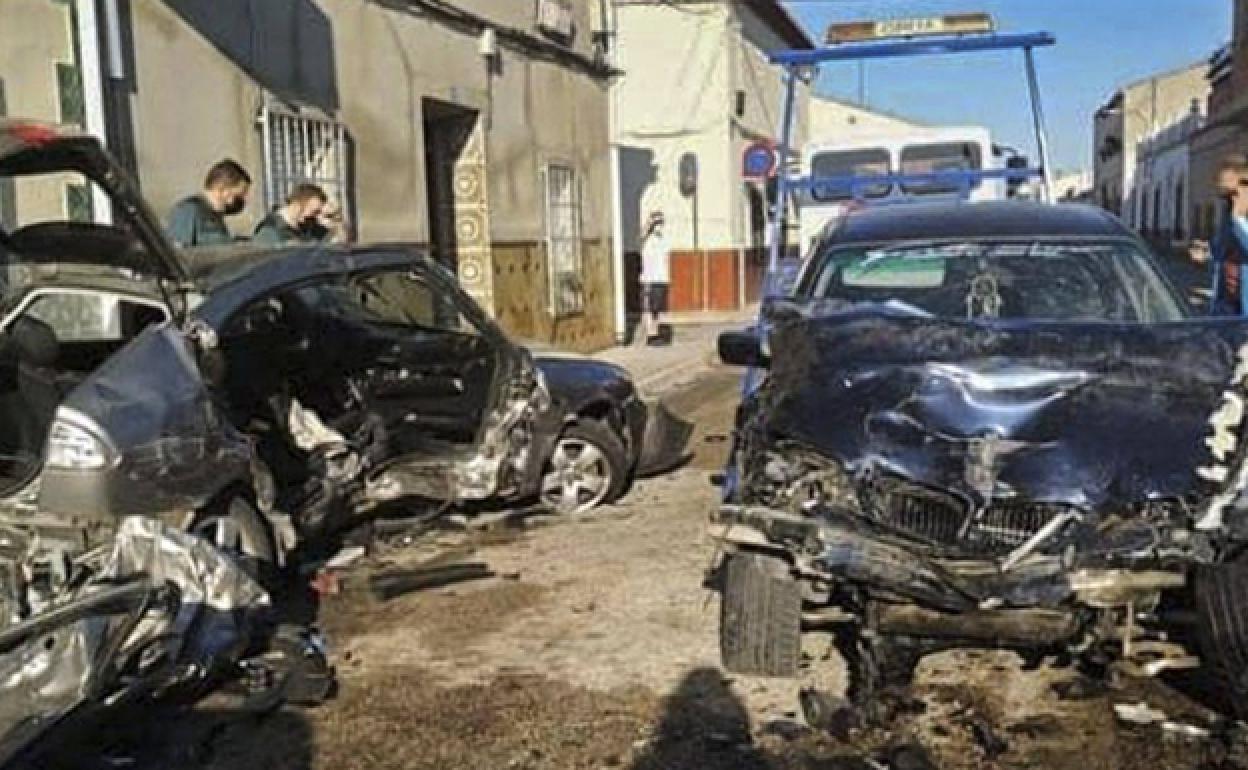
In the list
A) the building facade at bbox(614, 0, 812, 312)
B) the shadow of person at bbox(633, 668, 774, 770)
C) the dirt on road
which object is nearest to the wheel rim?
the dirt on road

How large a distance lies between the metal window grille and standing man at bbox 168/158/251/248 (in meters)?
1.91

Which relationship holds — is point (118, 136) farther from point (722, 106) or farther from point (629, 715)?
point (722, 106)

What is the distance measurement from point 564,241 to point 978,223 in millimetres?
10368

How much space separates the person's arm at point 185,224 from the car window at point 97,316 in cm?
237

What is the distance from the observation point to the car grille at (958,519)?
427 cm

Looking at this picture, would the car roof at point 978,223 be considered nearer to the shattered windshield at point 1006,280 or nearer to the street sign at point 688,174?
the shattered windshield at point 1006,280

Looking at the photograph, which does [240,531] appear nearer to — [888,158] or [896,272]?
[896,272]

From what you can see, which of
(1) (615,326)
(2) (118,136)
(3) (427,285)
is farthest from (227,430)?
(1) (615,326)

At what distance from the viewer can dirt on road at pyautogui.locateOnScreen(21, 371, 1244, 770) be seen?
4254 mm

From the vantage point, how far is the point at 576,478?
775 cm

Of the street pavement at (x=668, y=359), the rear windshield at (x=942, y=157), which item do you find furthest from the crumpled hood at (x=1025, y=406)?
the rear windshield at (x=942, y=157)

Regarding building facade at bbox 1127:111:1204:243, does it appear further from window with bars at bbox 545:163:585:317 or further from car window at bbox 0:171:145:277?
car window at bbox 0:171:145:277

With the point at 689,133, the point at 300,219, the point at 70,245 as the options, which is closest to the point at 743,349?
the point at 70,245

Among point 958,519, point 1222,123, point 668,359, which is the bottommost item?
point 668,359
